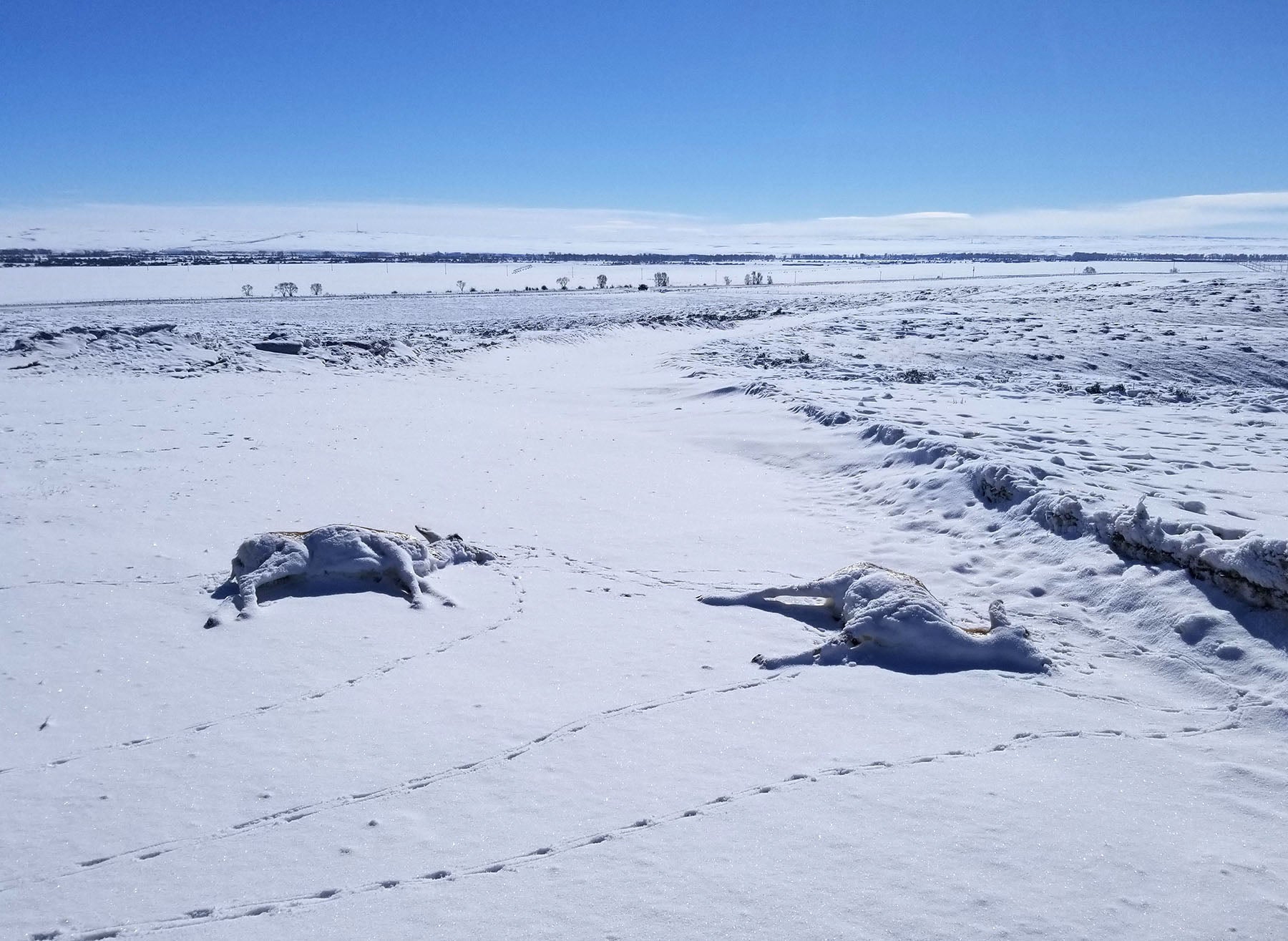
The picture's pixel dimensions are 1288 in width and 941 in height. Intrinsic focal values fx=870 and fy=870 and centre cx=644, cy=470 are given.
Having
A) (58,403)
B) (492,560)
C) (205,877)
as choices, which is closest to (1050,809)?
(205,877)

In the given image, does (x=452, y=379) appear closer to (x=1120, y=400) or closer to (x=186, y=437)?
(x=186, y=437)

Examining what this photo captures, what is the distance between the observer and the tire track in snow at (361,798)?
346 centimetres

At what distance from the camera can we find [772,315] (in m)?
37.4

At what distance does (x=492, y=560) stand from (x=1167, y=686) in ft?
15.9

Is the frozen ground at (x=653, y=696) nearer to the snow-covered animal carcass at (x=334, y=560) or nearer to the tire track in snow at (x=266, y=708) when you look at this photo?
the tire track in snow at (x=266, y=708)

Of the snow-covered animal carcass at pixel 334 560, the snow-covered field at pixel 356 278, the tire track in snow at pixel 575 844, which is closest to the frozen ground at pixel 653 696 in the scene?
the tire track in snow at pixel 575 844

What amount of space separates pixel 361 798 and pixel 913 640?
329 centimetres

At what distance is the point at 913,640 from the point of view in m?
5.35

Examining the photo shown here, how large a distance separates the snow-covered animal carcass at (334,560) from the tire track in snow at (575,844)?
2947 millimetres

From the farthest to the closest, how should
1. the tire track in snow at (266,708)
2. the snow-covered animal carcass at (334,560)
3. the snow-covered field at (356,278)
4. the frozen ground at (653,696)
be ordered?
the snow-covered field at (356,278) → the snow-covered animal carcass at (334,560) → the tire track in snow at (266,708) → the frozen ground at (653,696)

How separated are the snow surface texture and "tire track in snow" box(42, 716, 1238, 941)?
0.78 m

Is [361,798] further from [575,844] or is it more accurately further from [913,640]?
[913,640]

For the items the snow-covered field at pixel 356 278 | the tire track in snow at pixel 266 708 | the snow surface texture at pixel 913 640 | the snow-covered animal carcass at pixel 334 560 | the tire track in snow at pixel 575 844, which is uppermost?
the snow-covered field at pixel 356 278

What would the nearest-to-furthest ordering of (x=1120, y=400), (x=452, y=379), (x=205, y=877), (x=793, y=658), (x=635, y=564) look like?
(x=205, y=877)
(x=793, y=658)
(x=635, y=564)
(x=1120, y=400)
(x=452, y=379)
